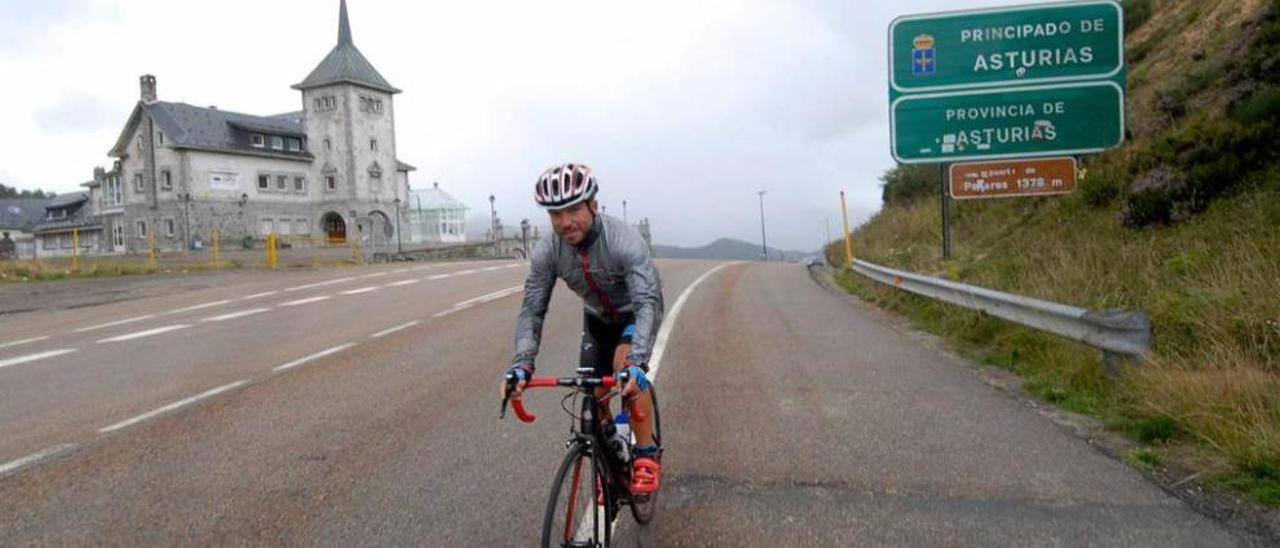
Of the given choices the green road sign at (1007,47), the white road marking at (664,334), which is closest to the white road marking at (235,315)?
the white road marking at (664,334)

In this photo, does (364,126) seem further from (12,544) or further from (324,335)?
(12,544)

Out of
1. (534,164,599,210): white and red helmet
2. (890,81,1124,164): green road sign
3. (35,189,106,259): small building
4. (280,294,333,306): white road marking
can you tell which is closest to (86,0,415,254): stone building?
(35,189,106,259): small building

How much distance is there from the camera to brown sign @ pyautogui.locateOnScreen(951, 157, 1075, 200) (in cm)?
1499

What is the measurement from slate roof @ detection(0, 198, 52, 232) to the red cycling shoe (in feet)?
366

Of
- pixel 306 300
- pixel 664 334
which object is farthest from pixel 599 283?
pixel 306 300

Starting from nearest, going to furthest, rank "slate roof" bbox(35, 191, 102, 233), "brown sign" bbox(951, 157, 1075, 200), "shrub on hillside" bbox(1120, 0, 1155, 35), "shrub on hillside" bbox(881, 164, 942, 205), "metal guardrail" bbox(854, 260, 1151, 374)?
1. "metal guardrail" bbox(854, 260, 1151, 374)
2. "brown sign" bbox(951, 157, 1075, 200)
3. "shrub on hillside" bbox(1120, 0, 1155, 35)
4. "shrub on hillside" bbox(881, 164, 942, 205)
5. "slate roof" bbox(35, 191, 102, 233)

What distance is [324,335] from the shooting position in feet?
42.0

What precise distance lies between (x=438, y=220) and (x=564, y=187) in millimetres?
82518

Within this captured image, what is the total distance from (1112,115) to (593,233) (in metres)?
13.0

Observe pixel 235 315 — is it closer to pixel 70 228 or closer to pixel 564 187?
pixel 564 187

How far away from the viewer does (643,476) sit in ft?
14.0

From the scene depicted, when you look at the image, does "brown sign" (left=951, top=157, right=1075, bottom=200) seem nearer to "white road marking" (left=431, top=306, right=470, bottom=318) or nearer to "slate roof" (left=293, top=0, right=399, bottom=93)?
"white road marking" (left=431, top=306, right=470, bottom=318)

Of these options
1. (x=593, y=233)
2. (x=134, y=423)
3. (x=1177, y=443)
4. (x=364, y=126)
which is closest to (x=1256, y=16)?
(x=1177, y=443)

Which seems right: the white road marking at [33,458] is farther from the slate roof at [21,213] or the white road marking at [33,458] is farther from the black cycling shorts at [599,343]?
the slate roof at [21,213]
